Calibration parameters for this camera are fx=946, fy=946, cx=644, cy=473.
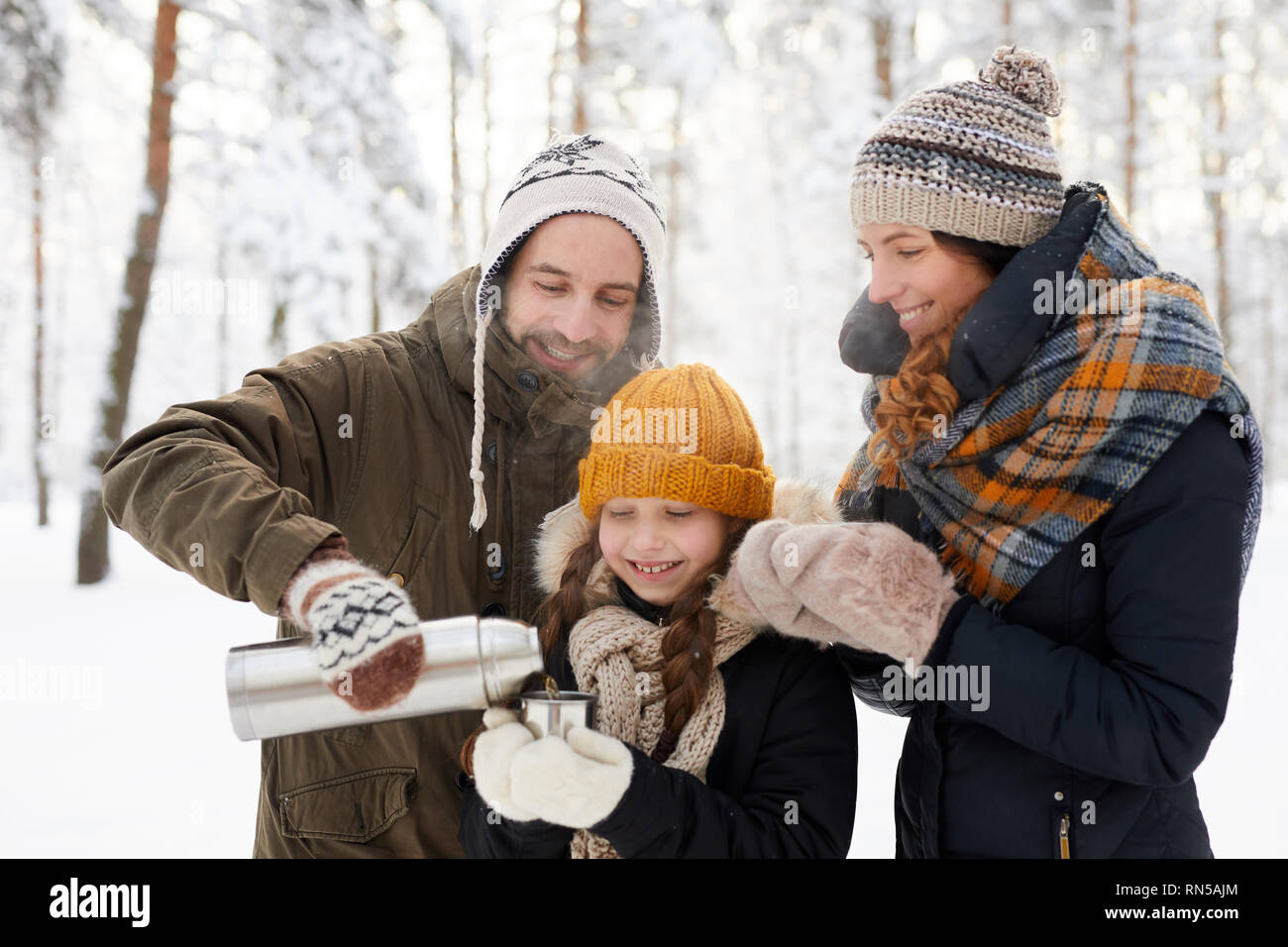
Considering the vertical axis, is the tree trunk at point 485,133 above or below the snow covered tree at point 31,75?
above

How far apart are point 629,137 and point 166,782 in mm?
10261

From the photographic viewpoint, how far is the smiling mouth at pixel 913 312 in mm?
1992

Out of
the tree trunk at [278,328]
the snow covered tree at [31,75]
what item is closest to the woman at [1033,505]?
the snow covered tree at [31,75]

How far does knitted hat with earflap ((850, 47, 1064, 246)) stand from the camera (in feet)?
6.23

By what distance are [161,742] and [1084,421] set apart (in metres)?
5.27

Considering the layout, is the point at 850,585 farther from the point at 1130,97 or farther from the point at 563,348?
the point at 1130,97

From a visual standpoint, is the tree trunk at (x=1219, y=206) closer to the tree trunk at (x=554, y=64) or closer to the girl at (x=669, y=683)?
the tree trunk at (x=554, y=64)

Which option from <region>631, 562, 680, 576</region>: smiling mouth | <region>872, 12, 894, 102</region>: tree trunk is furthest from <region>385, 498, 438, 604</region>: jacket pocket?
<region>872, 12, 894, 102</region>: tree trunk

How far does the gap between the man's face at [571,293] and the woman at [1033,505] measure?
611 millimetres

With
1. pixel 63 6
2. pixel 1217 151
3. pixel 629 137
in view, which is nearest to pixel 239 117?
pixel 63 6

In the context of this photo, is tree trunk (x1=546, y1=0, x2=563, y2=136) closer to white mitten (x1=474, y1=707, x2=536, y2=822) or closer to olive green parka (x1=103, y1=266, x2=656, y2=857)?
olive green parka (x1=103, y1=266, x2=656, y2=857)

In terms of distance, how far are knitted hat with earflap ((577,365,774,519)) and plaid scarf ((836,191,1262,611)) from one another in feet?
1.28

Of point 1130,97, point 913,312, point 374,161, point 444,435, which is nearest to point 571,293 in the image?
point 444,435

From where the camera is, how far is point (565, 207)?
2.29 metres
